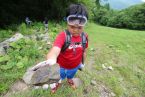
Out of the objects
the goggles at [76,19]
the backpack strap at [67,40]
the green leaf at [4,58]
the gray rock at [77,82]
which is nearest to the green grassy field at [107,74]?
the gray rock at [77,82]

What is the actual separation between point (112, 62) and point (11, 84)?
9.53 ft

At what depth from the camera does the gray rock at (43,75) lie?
325 cm

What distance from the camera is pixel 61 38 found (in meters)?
3.51

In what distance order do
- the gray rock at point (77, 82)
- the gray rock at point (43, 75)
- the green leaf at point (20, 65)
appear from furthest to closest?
the green leaf at point (20, 65), the gray rock at point (77, 82), the gray rock at point (43, 75)

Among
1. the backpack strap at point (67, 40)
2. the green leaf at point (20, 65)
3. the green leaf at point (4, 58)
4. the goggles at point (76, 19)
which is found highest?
the goggles at point (76, 19)

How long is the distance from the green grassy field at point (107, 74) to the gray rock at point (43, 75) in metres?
1.29

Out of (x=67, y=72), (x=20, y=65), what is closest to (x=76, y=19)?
(x=67, y=72)

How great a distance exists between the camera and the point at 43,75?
129 inches

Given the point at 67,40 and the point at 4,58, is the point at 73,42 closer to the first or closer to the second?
the point at 67,40

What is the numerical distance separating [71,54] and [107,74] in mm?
2404

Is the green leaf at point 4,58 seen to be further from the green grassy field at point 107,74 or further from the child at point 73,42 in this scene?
the child at point 73,42

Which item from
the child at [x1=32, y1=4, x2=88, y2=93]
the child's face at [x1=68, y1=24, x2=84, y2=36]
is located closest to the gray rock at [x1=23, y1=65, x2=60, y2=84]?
the child at [x1=32, y1=4, x2=88, y2=93]

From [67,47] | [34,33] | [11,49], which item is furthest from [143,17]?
[67,47]

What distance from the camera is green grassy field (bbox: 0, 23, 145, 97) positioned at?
16.2ft
